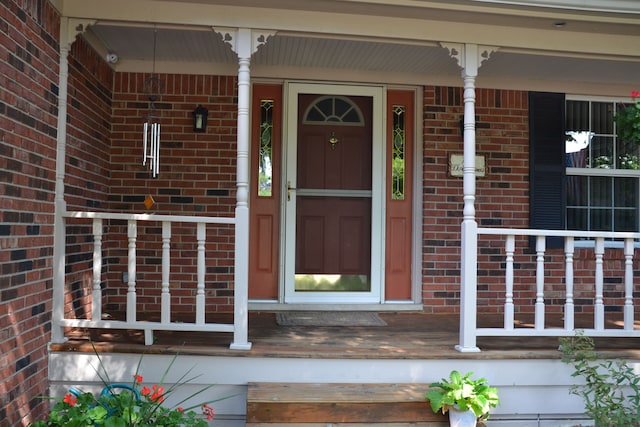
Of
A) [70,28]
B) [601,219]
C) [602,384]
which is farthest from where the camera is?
[601,219]

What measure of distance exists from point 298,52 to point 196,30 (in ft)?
3.32

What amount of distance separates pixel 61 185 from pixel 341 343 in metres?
2.16

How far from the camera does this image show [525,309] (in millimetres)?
5008

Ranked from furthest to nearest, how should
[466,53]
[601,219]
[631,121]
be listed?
1. [601,219]
2. [466,53]
3. [631,121]

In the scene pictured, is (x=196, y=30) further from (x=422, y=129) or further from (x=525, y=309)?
(x=525, y=309)

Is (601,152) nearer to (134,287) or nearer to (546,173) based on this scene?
(546,173)

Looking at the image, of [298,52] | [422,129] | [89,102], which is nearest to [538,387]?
[422,129]

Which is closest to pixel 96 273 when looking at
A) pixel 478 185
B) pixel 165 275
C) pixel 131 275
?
pixel 131 275

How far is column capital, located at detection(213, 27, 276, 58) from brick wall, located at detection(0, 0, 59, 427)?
110 cm

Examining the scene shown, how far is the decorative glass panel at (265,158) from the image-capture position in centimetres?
489

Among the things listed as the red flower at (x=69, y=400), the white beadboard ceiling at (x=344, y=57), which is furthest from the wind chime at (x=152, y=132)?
the red flower at (x=69, y=400)

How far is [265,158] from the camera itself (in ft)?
16.1

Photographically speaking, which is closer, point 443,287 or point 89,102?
point 89,102

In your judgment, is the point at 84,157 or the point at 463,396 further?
the point at 84,157
